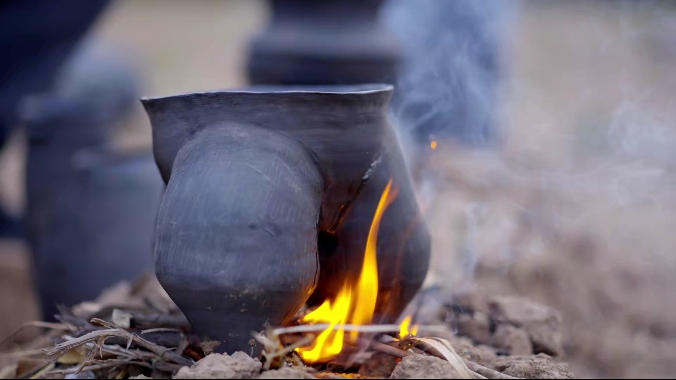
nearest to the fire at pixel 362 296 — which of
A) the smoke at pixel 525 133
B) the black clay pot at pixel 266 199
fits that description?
the black clay pot at pixel 266 199

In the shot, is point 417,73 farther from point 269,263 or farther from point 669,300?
point 269,263

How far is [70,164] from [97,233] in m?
0.61

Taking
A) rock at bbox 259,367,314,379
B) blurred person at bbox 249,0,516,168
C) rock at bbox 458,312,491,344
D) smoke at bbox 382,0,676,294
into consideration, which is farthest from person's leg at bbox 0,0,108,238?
rock at bbox 259,367,314,379

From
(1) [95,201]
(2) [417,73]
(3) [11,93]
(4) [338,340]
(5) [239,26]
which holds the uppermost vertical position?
(5) [239,26]

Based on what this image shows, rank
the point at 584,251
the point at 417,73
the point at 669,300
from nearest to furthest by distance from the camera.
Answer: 1. the point at 669,300
2. the point at 584,251
3. the point at 417,73

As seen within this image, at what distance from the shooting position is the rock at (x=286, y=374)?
1.37 metres

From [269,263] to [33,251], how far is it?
235cm

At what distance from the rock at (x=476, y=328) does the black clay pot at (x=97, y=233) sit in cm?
137

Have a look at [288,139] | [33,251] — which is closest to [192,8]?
[33,251]

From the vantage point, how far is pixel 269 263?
1.45 m

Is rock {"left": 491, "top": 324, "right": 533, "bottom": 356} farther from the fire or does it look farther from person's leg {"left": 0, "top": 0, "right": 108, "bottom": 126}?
person's leg {"left": 0, "top": 0, "right": 108, "bottom": 126}

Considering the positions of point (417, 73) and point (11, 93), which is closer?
point (417, 73)

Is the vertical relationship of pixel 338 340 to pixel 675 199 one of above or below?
below

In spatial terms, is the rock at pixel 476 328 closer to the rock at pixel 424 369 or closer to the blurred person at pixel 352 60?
the rock at pixel 424 369
